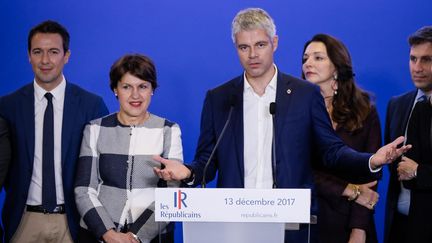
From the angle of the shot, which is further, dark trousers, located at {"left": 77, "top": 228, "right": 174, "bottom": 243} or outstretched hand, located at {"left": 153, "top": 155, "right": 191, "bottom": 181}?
dark trousers, located at {"left": 77, "top": 228, "right": 174, "bottom": 243}

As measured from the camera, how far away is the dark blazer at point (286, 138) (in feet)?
7.89

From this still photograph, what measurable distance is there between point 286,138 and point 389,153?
42 centimetres

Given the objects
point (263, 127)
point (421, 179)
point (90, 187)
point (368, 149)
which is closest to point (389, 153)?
point (263, 127)

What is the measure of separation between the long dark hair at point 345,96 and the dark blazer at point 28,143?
114 cm

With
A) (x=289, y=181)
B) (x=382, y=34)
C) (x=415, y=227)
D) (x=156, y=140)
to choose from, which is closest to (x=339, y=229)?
(x=415, y=227)

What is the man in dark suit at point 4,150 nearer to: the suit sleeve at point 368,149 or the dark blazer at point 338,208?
the dark blazer at point 338,208

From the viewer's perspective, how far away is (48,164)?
8.98ft

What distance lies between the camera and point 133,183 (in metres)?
2.52

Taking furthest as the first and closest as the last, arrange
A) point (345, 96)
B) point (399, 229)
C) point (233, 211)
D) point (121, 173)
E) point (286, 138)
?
point (345, 96) < point (399, 229) < point (121, 173) < point (286, 138) < point (233, 211)

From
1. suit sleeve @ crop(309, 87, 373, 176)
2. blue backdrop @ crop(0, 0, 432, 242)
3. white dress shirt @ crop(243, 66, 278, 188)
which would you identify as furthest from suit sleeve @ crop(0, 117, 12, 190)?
blue backdrop @ crop(0, 0, 432, 242)

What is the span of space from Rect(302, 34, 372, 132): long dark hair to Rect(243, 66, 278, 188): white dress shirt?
578 mm

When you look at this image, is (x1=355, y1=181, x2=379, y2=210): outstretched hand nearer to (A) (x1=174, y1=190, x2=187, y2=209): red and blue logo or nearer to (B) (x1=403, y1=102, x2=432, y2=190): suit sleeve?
(B) (x1=403, y1=102, x2=432, y2=190): suit sleeve

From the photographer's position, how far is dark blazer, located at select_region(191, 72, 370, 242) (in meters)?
2.40

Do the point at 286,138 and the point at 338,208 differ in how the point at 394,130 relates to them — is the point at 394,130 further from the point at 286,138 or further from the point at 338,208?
the point at 286,138
